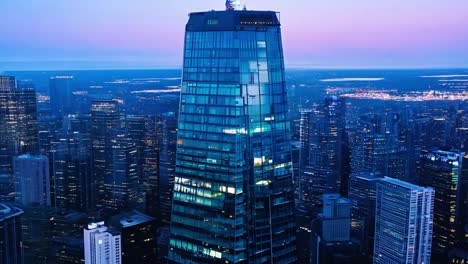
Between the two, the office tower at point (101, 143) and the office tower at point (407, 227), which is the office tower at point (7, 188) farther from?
the office tower at point (407, 227)

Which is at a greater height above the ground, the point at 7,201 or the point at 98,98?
the point at 98,98

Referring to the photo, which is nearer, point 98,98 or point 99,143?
point 98,98

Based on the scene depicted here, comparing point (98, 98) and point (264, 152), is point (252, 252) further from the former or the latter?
point (98, 98)

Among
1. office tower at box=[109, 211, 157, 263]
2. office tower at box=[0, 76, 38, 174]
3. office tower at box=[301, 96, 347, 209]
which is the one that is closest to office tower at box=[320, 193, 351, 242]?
office tower at box=[301, 96, 347, 209]

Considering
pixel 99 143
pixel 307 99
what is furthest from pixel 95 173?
pixel 307 99

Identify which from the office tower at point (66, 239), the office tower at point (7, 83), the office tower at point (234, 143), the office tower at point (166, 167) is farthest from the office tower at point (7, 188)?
the office tower at point (234, 143)

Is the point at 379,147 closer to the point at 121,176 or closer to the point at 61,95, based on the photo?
the point at 121,176

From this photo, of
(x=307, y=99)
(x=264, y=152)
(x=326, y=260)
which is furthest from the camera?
(x=326, y=260)
